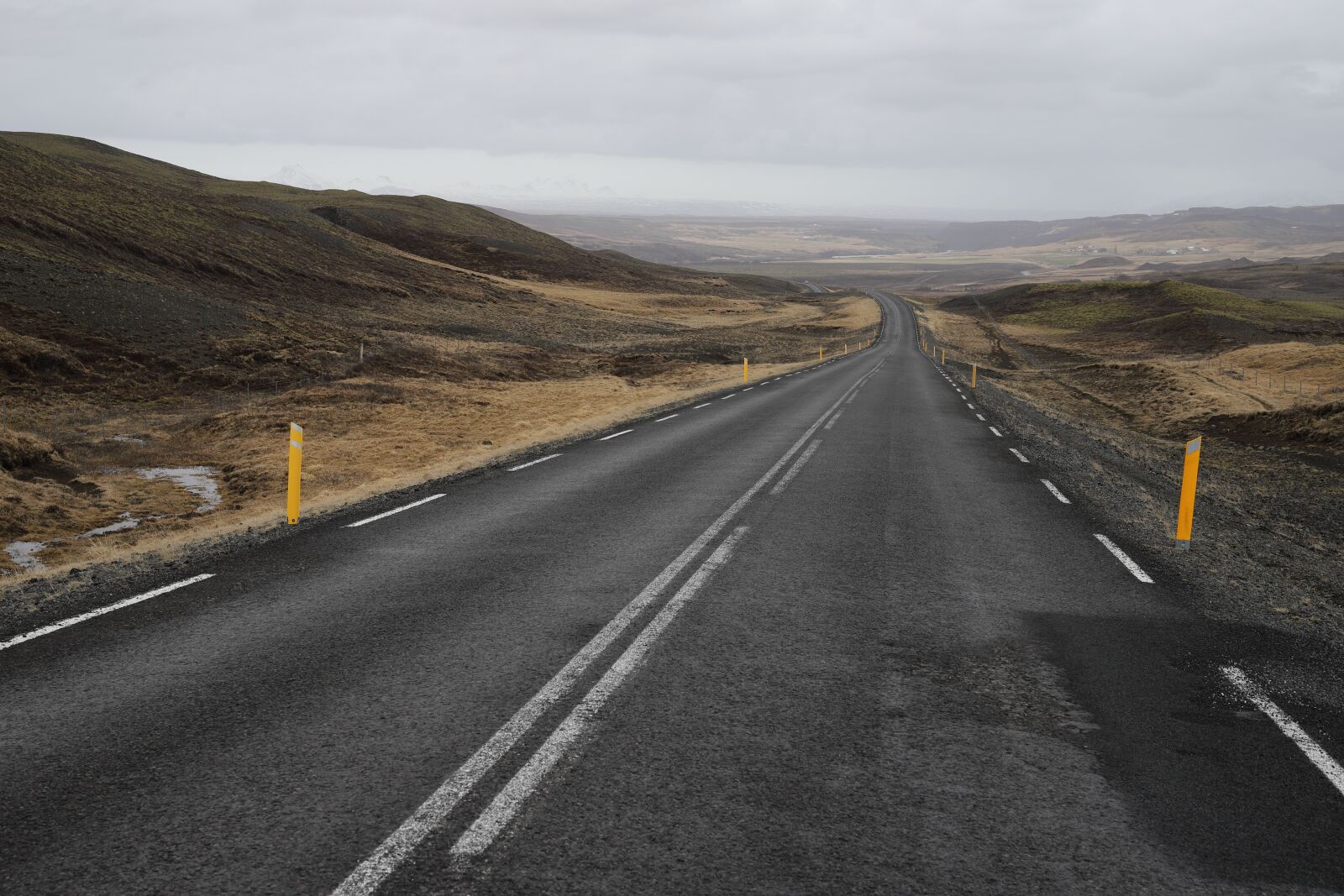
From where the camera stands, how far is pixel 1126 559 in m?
9.88

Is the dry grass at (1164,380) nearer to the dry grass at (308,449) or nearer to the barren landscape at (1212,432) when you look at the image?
the barren landscape at (1212,432)

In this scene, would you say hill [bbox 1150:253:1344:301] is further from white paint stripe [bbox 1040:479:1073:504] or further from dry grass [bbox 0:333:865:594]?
white paint stripe [bbox 1040:479:1073:504]

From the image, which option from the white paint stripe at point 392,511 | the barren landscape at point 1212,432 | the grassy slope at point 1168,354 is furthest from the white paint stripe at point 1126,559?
the grassy slope at point 1168,354

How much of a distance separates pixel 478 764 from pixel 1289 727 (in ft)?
15.0

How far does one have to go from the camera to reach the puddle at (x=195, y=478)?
18.2 meters

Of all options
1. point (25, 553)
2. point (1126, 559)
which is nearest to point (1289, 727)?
point (1126, 559)

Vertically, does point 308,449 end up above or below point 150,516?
above

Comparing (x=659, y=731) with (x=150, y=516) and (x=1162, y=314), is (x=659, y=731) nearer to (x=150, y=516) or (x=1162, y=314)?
(x=150, y=516)

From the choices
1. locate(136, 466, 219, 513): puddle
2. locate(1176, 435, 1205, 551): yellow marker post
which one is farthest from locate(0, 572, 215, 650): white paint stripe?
locate(1176, 435, 1205, 551): yellow marker post

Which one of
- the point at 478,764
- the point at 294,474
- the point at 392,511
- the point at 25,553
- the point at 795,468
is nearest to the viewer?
the point at 478,764

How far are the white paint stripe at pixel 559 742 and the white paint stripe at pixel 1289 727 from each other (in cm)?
384

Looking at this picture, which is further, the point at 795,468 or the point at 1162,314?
the point at 1162,314

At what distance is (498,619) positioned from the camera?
7.46 metres

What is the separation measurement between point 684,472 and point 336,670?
9561mm
